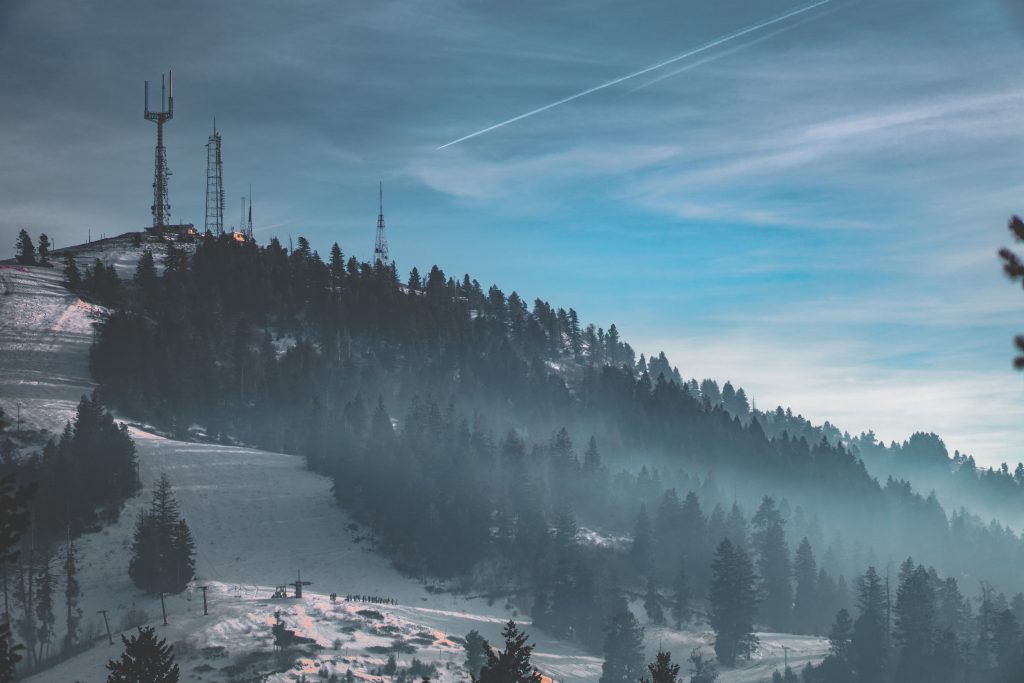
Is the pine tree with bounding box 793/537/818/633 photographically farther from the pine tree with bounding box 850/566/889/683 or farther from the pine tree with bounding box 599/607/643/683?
the pine tree with bounding box 599/607/643/683

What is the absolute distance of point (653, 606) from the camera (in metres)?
98.2

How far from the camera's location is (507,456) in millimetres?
121125

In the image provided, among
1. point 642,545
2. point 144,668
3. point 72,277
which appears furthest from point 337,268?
point 144,668

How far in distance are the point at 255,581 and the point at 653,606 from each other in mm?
38436

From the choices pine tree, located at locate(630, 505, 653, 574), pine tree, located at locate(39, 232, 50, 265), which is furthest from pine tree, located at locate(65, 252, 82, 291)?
pine tree, located at locate(630, 505, 653, 574)

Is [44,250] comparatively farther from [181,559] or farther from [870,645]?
[870,645]

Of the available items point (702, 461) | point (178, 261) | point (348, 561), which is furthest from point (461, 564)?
point (178, 261)

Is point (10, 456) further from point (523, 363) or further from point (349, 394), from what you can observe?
point (523, 363)

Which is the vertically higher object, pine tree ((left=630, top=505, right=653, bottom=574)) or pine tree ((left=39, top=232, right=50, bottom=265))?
pine tree ((left=39, top=232, right=50, bottom=265))

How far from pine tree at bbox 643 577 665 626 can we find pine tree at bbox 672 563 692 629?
4.74 ft

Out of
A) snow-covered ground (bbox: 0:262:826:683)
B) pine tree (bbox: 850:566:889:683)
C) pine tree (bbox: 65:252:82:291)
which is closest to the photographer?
snow-covered ground (bbox: 0:262:826:683)

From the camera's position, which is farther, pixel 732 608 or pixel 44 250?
pixel 44 250

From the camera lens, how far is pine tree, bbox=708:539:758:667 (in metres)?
88.5

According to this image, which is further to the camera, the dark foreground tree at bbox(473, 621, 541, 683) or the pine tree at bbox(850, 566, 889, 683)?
the pine tree at bbox(850, 566, 889, 683)
